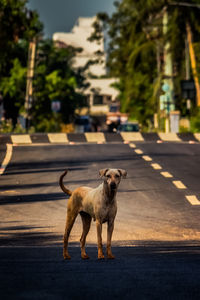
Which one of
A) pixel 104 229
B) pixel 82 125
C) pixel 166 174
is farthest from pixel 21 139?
pixel 82 125

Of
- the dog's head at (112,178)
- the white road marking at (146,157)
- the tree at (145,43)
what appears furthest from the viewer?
the tree at (145,43)

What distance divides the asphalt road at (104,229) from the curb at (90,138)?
10.1 ft

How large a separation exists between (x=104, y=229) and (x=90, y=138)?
2047 centimetres

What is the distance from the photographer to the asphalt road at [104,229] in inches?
251

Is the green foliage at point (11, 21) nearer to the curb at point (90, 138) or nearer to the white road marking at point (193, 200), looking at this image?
the curb at point (90, 138)

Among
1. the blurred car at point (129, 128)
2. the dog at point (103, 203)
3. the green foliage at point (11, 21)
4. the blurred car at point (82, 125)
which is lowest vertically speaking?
the blurred car at point (82, 125)

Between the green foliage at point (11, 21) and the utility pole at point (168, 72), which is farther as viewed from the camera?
the utility pole at point (168, 72)

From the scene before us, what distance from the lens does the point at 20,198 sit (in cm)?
1659

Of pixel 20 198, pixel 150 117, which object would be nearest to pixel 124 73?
pixel 150 117

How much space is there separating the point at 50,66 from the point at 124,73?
7.36m

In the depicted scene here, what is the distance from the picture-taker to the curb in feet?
106

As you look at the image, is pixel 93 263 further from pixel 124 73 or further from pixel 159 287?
pixel 124 73

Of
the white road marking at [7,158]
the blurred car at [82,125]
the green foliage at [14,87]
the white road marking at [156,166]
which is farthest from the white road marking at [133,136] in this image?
the blurred car at [82,125]

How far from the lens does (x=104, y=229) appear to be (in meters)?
13.0
